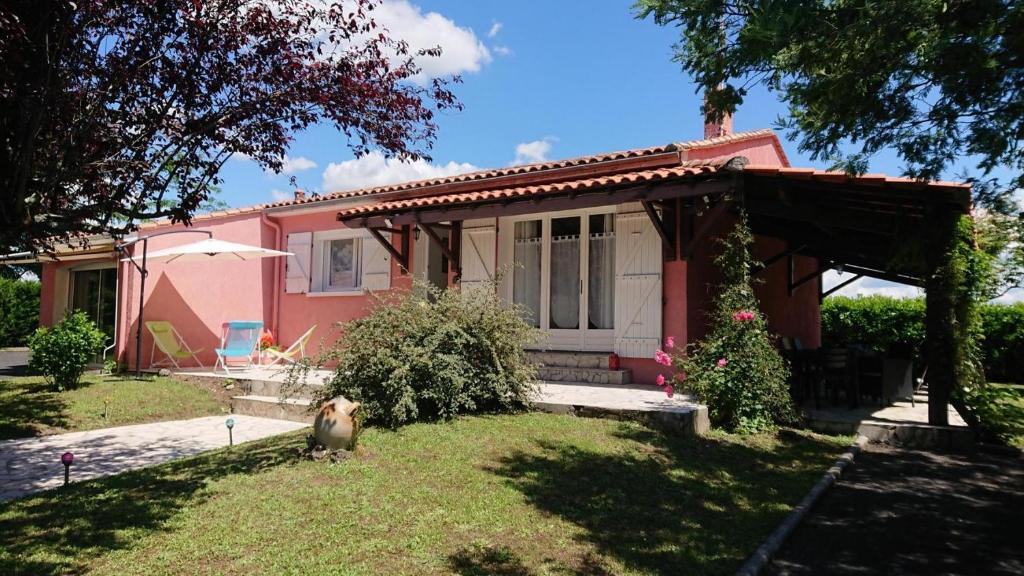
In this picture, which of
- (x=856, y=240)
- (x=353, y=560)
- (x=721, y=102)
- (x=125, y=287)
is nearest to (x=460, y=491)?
(x=353, y=560)

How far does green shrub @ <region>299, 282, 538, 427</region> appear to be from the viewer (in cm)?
620

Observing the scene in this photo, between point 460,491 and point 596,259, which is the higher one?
point 596,259

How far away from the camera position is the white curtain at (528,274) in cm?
984

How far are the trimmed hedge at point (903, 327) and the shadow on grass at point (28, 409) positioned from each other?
13.7 meters

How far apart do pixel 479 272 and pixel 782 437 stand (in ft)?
17.4

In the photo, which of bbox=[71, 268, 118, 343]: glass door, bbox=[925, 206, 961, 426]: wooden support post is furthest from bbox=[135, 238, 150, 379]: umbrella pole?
bbox=[925, 206, 961, 426]: wooden support post

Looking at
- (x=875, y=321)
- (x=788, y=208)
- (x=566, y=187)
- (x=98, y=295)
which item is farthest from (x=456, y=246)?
(x=875, y=321)

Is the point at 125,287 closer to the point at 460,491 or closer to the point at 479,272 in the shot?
the point at 479,272

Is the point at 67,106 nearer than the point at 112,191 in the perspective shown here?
Yes

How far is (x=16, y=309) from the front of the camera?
2177 centimetres

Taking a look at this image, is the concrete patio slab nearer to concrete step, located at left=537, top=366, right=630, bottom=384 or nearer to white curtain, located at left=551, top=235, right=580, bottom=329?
concrete step, located at left=537, top=366, right=630, bottom=384

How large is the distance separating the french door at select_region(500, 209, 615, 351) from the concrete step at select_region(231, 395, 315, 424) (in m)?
3.51

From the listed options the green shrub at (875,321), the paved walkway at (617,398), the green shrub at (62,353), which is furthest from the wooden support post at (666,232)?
the green shrub at (875,321)

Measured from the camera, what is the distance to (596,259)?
367 inches
